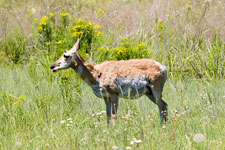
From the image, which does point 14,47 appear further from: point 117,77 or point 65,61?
point 117,77

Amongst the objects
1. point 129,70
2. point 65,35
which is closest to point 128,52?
point 65,35

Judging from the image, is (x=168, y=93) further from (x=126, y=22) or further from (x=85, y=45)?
(x=126, y=22)

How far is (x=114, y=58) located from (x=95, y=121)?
139 inches

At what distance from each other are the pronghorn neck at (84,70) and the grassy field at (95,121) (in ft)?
1.42

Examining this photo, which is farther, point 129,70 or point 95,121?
point 129,70

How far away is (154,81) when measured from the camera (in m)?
6.68

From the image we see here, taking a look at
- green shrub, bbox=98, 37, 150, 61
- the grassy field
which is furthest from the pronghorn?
green shrub, bbox=98, 37, 150, 61

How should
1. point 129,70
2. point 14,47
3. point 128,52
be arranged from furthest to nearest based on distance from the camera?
1. point 14,47
2. point 128,52
3. point 129,70

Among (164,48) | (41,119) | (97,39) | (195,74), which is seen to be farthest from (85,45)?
(41,119)

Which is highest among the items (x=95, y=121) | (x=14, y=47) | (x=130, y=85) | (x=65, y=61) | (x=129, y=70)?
(x=65, y=61)

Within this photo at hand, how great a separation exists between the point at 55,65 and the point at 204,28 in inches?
206

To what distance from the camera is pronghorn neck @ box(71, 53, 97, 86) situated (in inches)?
261

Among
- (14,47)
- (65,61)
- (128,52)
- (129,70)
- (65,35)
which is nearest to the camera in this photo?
(65,61)

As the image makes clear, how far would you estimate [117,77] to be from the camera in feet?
21.6
